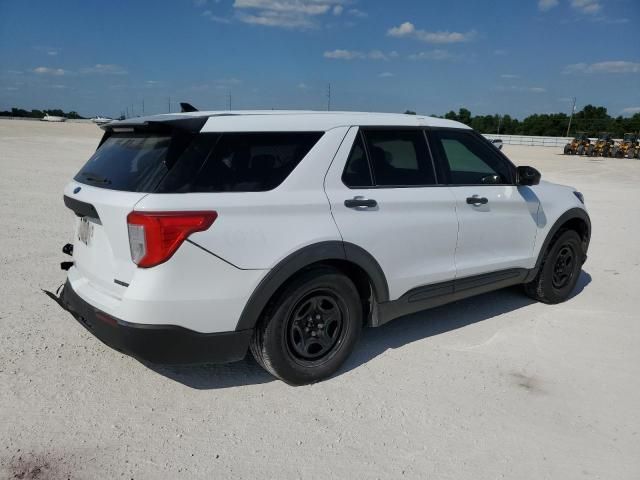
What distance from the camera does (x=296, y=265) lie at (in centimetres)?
317

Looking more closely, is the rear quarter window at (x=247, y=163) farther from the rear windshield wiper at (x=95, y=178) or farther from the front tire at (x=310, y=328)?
the front tire at (x=310, y=328)

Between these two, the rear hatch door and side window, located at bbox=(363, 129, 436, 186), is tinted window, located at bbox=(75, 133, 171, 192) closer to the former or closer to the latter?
the rear hatch door

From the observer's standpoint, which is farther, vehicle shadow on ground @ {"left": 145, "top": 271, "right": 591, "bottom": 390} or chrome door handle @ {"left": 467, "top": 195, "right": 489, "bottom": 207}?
chrome door handle @ {"left": 467, "top": 195, "right": 489, "bottom": 207}

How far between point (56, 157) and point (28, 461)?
18.6m

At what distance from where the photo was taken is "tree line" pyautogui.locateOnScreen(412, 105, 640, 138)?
69.9 meters

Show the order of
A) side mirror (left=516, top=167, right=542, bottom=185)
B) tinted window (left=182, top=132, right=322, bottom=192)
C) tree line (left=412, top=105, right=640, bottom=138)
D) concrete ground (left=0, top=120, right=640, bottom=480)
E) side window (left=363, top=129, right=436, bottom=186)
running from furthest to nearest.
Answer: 1. tree line (left=412, top=105, right=640, bottom=138)
2. side mirror (left=516, top=167, right=542, bottom=185)
3. side window (left=363, top=129, right=436, bottom=186)
4. tinted window (left=182, top=132, right=322, bottom=192)
5. concrete ground (left=0, top=120, right=640, bottom=480)

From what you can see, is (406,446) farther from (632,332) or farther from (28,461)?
(632,332)

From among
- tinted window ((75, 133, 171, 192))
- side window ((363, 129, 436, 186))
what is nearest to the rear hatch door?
tinted window ((75, 133, 171, 192))

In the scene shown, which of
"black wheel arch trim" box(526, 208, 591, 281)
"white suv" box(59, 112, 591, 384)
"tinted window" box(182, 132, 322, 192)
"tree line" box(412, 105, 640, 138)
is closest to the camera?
"white suv" box(59, 112, 591, 384)

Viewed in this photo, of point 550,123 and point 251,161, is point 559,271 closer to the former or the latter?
point 251,161

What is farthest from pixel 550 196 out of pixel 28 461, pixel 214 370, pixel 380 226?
pixel 28 461

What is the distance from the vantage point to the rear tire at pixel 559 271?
202 inches

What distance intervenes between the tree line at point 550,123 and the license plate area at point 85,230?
235 ft

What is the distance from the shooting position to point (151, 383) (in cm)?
344
